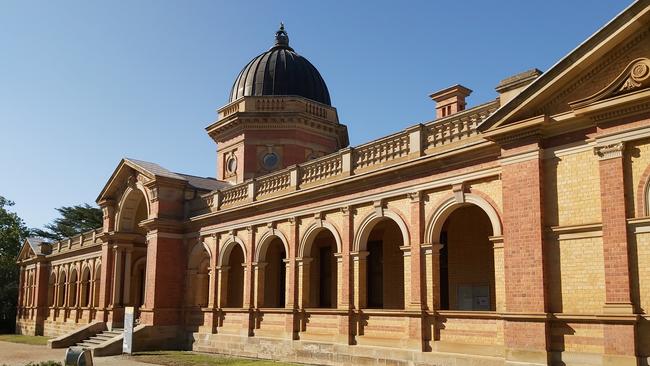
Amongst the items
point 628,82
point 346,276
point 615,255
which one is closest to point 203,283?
point 346,276

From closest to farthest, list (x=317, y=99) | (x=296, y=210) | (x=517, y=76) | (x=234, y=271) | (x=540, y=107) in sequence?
(x=540, y=107), (x=517, y=76), (x=296, y=210), (x=234, y=271), (x=317, y=99)

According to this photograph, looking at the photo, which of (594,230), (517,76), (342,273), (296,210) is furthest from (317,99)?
(594,230)

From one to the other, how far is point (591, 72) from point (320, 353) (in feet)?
36.8

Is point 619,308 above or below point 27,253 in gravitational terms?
below

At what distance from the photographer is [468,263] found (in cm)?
1800

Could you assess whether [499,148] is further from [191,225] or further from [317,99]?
[317,99]

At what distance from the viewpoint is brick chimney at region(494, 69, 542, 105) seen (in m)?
14.0

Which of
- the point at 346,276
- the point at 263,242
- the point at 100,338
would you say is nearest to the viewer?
the point at 346,276

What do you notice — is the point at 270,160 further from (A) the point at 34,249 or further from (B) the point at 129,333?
(A) the point at 34,249

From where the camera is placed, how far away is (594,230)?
40.5ft

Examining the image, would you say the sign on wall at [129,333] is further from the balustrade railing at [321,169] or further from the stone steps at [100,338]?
the balustrade railing at [321,169]

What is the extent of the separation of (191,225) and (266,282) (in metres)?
4.38

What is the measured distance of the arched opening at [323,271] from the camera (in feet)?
76.6

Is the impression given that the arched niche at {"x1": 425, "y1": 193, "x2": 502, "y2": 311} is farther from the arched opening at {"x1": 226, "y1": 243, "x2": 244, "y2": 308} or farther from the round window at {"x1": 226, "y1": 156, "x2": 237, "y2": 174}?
the round window at {"x1": 226, "y1": 156, "x2": 237, "y2": 174}
